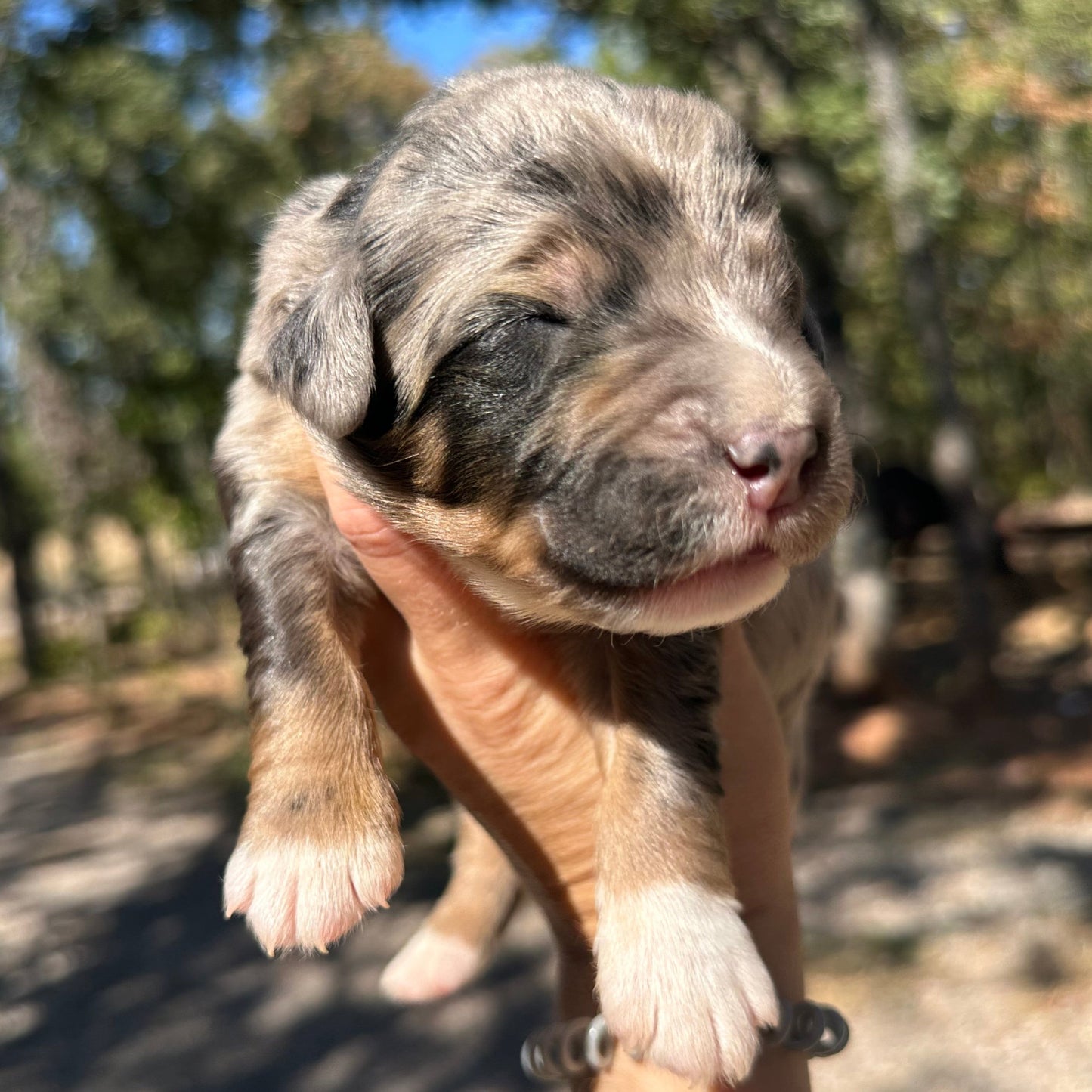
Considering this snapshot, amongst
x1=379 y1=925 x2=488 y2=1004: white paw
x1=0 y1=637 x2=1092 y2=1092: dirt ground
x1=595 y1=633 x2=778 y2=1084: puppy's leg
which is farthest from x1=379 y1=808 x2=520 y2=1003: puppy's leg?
x1=0 y1=637 x2=1092 y2=1092: dirt ground

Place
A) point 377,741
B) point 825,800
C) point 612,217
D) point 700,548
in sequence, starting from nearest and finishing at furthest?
point 700,548 → point 612,217 → point 377,741 → point 825,800

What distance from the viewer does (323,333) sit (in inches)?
81.4

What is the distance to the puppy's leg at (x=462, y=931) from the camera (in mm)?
3498

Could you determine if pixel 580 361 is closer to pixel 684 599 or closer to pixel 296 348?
pixel 684 599

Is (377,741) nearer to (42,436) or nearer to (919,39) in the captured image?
(919,39)

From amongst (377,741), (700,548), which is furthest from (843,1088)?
(700,548)

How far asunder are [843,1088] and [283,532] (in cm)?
433

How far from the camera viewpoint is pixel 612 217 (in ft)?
6.49

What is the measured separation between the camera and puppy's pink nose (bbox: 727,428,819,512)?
66.5 inches

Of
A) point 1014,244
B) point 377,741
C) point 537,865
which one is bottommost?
point 1014,244

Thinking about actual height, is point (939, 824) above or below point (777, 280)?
below

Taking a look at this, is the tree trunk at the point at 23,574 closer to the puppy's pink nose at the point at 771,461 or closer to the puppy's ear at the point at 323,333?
the puppy's ear at the point at 323,333

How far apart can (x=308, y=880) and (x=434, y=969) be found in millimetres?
1530

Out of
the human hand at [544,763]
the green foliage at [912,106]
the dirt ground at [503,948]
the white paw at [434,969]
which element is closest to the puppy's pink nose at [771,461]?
the human hand at [544,763]
